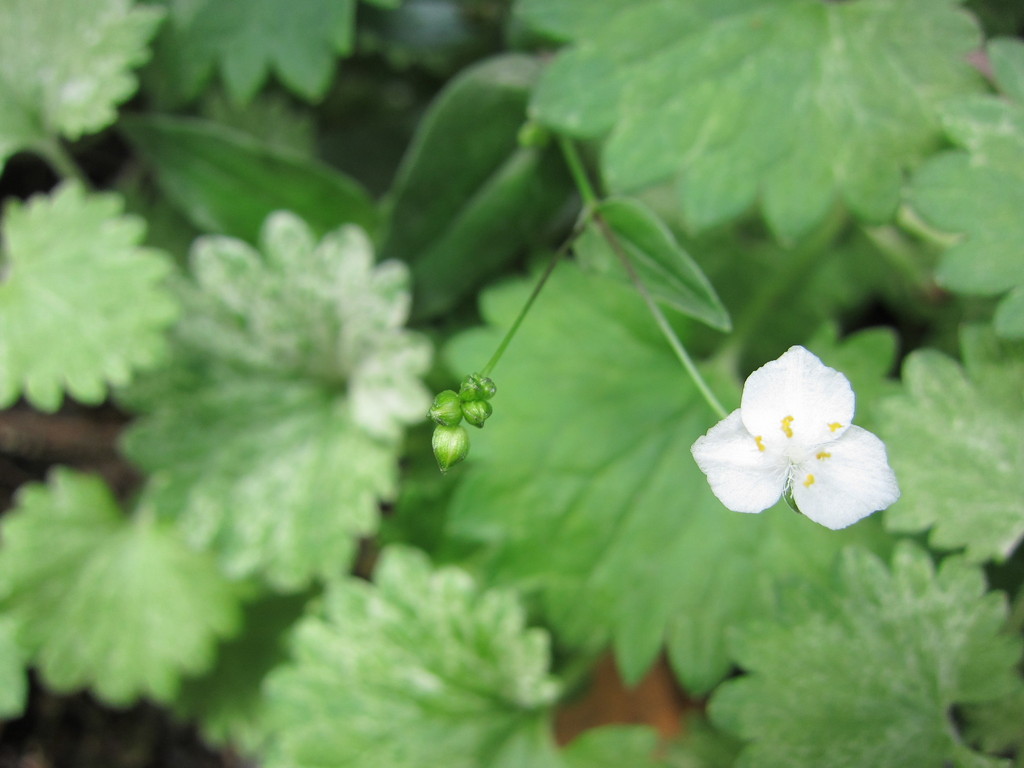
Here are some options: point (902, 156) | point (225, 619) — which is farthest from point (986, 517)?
point (225, 619)

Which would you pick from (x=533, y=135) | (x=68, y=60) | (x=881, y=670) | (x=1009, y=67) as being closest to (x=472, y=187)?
(x=533, y=135)

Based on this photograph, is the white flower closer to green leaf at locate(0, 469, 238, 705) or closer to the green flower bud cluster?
the green flower bud cluster

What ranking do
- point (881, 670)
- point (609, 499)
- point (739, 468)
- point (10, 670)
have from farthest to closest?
point (10, 670)
point (609, 499)
point (881, 670)
point (739, 468)

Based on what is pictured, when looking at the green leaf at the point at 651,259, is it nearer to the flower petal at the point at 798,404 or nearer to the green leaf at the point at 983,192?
the flower petal at the point at 798,404

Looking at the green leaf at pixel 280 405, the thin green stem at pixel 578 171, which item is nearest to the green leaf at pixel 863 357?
the thin green stem at pixel 578 171

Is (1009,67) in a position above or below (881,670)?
above

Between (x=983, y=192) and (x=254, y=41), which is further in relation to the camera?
(x=254, y=41)

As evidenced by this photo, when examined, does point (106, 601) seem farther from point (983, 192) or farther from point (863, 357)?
point (983, 192)
